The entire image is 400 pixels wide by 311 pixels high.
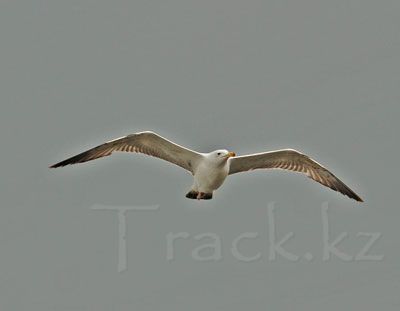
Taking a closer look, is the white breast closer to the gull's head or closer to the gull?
the gull

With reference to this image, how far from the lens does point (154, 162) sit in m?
28.9

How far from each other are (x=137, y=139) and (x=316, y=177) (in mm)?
4579

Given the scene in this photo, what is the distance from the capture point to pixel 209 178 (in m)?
28.4

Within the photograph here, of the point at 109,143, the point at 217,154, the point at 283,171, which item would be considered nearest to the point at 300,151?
the point at 283,171

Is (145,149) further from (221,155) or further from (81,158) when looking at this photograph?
(221,155)

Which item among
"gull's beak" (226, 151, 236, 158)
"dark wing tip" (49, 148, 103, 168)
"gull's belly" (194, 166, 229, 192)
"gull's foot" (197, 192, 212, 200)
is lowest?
"gull's foot" (197, 192, 212, 200)

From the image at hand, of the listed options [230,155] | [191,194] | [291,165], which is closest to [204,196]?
[191,194]

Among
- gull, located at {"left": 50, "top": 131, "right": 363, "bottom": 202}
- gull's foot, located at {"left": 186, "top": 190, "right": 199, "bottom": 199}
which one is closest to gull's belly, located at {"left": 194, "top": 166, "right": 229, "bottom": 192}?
gull, located at {"left": 50, "top": 131, "right": 363, "bottom": 202}

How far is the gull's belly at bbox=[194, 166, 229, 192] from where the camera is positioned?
92.9 feet

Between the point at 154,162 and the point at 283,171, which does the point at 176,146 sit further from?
the point at 283,171

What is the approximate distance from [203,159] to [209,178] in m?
0.47

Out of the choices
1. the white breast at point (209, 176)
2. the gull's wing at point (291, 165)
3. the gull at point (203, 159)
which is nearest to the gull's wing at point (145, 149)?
the gull at point (203, 159)

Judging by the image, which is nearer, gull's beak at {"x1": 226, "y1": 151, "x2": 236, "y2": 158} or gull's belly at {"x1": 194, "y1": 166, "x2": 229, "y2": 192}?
gull's beak at {"x1": 226, "y1": 151, "x2": 236, "y2": 158}

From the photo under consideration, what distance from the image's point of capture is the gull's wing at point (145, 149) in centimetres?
2828
